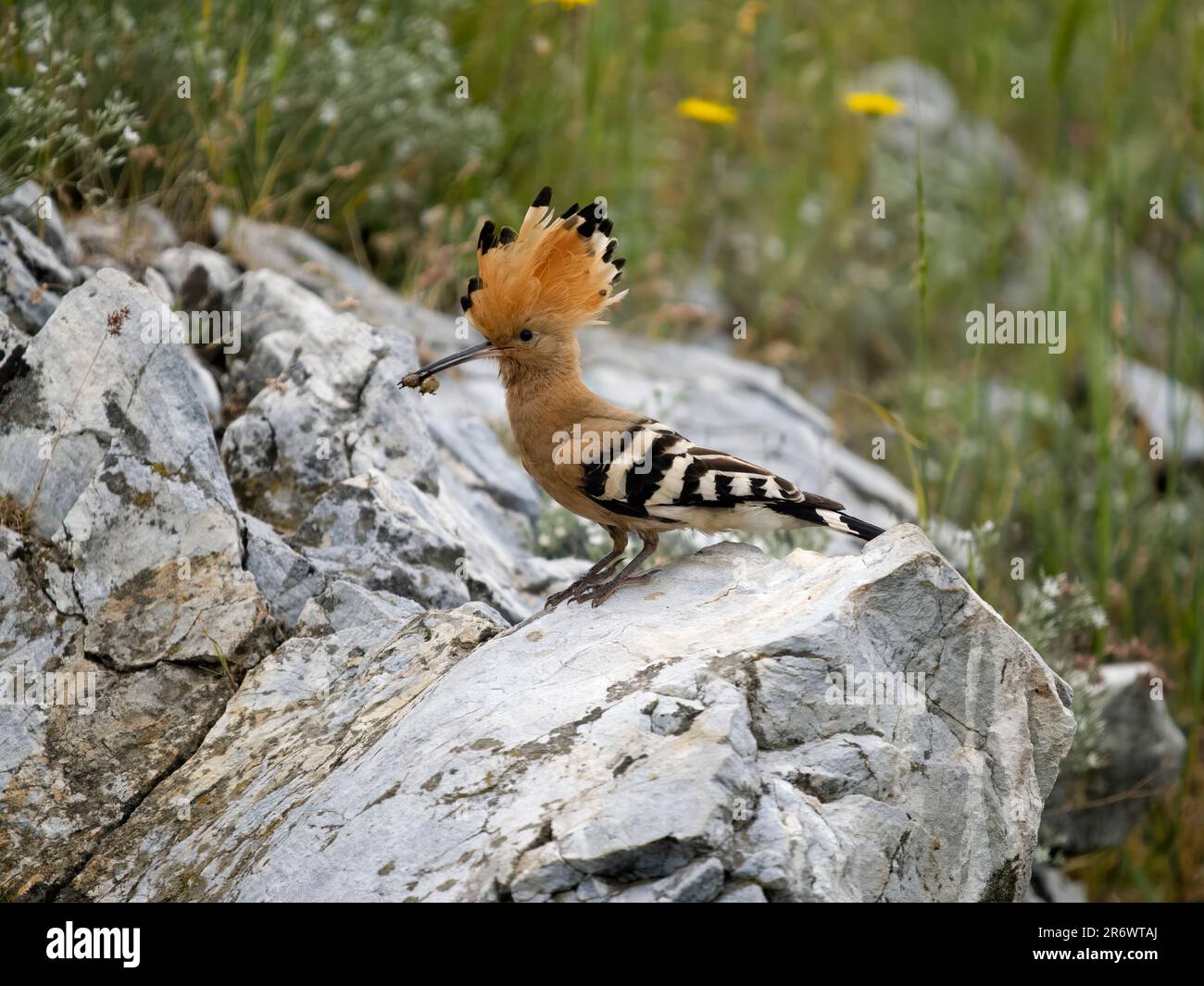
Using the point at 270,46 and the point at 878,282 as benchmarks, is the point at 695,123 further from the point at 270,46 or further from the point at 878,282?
the point at 270,46

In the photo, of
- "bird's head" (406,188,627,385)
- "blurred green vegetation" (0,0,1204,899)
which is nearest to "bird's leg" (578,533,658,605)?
"bird's head" (406,188,627,385)

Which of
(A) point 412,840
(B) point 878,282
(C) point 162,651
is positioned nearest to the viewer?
(A) point 412,840

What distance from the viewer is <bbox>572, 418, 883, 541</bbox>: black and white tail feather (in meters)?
3.22

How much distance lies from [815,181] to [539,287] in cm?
495

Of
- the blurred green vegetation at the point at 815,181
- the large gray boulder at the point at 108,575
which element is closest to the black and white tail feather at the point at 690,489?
the blurred green vegetation at the point at 815,181

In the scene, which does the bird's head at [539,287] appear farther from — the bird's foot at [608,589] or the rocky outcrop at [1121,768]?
the rocky outcrop at [1121,768]

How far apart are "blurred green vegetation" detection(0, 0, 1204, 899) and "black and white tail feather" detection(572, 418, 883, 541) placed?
0.69m

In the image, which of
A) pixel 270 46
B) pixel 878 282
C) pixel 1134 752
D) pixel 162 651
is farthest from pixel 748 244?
pixel 162 651

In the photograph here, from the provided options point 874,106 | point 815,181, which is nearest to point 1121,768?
point 874,106

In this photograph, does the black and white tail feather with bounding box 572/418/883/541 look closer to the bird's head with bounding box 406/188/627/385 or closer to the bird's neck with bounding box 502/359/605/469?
the bird's neck with bounding box 502/359/605/469

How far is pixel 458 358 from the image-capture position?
3477mm

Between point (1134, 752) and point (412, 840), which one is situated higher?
point (412, 840)

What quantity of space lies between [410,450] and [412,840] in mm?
→ 1650
